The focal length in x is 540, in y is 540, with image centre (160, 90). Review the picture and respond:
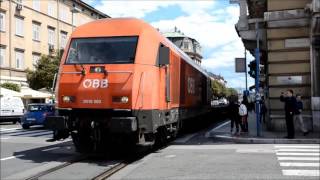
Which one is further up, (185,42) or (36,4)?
(185,42)

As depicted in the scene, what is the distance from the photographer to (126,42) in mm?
13945

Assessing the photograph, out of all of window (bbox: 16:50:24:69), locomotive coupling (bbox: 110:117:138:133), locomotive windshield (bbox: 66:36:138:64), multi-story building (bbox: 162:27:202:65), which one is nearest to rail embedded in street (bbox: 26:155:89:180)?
locomotive coupling (bbox: 110:117:138:133)

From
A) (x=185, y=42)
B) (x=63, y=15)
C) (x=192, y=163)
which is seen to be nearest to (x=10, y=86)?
(x=63, y=15)

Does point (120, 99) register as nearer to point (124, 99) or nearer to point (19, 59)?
point (124, 99)

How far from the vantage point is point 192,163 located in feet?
41.2

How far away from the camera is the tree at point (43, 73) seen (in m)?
51.1

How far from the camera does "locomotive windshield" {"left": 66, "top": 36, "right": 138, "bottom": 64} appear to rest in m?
13.7

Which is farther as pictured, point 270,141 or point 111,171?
point 270,141

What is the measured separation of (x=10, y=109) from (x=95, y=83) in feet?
81.6

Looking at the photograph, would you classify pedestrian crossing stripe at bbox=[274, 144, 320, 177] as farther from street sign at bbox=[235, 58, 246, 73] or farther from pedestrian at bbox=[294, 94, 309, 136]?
street sign at bbox=[235, 58, 246, 73]

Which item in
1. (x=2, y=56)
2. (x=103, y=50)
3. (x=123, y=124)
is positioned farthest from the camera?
(x=2, y=56)

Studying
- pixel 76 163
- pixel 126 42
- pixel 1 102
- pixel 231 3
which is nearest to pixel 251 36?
pixel 231 3

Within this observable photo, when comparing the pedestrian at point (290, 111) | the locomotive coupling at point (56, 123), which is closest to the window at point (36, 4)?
the pedestrian at point (290, 111)

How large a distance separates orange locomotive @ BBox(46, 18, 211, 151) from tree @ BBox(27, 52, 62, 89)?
1471 inches
